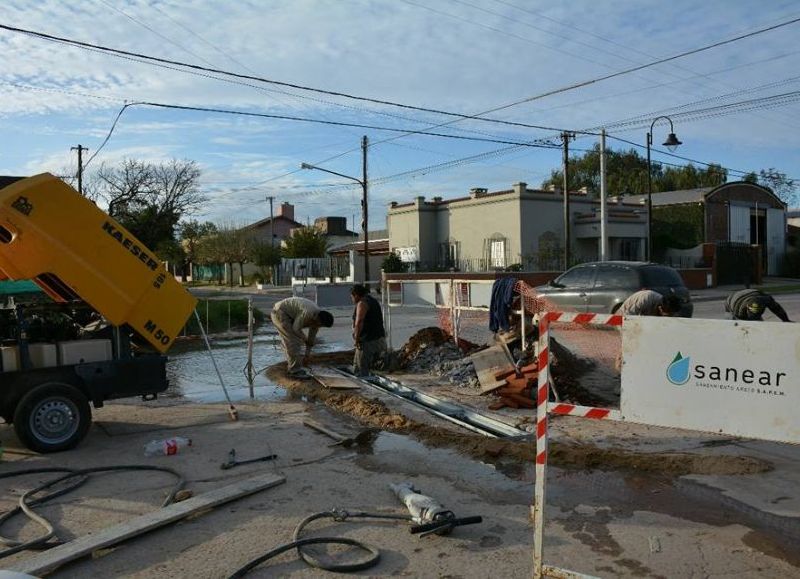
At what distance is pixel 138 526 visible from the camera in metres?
5.02

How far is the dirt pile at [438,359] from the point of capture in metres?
11.0

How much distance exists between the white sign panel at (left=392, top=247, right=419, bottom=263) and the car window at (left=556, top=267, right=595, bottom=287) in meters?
28.6

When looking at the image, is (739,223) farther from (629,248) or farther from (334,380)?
(334,380)

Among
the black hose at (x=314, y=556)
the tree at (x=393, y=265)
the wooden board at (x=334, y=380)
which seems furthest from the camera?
the tree at (x=393, y=265)

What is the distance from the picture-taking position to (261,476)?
6.22 m

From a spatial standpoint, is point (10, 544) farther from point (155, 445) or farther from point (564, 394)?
point (564, 394)

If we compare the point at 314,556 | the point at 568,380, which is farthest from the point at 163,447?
the point at 568,380

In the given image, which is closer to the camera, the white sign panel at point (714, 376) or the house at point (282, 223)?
the white sign panel at point (714, 376)

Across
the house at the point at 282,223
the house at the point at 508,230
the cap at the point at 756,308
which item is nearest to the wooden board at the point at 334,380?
the cap at the point at 756,308

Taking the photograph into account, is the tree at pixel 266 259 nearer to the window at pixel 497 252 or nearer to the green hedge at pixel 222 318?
the window at pixel 497 252

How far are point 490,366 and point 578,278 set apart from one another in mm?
7926

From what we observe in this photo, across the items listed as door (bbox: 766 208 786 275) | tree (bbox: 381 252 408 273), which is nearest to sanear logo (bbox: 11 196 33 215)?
tree (bbox: 381 252 408 273)

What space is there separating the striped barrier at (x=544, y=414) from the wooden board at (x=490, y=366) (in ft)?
16.7

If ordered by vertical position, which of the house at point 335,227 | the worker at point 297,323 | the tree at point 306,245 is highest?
the house at point 335,227
